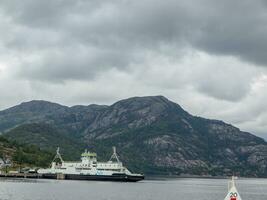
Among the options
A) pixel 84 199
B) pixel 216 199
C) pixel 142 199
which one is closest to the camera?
pixel 84 199

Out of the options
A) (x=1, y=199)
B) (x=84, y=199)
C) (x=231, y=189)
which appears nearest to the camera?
(x=231, y=189)

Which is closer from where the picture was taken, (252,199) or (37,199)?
(37,199)

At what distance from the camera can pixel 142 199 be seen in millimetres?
A: 145875

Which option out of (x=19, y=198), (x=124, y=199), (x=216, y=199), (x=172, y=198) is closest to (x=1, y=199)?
(x=19, y=198)

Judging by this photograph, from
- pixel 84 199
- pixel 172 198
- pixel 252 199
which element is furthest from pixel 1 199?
pixel 252 199

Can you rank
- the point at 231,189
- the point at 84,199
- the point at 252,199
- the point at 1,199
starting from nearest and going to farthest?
the point at 231,189 → the point at 1,199 → the point at 84,199 → the point at 252,199

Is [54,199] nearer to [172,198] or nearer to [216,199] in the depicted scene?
[172,198]

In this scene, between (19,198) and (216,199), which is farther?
(216,199)

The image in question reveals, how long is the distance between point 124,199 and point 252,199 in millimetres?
51675

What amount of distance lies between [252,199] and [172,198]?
1189 inches

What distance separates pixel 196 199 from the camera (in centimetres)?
15900

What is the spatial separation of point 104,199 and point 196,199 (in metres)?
35.1

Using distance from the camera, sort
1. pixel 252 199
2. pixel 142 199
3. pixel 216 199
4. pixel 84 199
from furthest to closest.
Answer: pixel 252 199
pixel 216 199
pixel 142 199
pixel 84 199

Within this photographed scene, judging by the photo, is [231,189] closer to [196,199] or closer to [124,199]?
[124,199]
